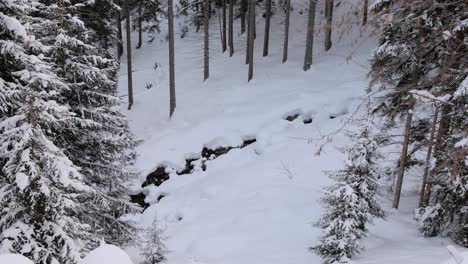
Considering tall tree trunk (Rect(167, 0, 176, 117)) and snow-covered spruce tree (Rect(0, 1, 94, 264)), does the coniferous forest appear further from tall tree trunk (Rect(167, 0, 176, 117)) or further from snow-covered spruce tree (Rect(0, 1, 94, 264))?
tall tree trunk (Rect(167, 0, 176, 117))

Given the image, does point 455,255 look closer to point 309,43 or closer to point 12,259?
point 12,259

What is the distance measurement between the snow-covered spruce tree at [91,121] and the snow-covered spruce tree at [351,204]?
5.44 metres

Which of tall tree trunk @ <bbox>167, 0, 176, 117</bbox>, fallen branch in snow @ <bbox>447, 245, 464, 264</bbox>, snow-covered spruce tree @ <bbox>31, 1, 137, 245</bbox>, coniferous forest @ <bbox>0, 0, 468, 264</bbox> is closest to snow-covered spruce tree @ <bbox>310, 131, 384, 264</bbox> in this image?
coniferous forest @ <bbox>0, 0, 468, 264</bbox>

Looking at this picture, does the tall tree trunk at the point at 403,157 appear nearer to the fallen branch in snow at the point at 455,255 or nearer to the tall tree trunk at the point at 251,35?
the fallen branch in snow at the point at 455,255

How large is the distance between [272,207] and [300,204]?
962mm

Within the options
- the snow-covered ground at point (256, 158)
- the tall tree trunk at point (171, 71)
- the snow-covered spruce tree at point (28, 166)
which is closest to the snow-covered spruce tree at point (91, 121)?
the snow-covered spruce tree at point (28, 166)

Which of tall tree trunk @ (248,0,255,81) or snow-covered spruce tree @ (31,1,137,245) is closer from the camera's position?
snow-covered spruce tree @ (31,1,137,245)

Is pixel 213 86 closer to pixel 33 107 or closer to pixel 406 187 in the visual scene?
pixel 406 187

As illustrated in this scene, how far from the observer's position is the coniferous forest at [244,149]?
4.86m

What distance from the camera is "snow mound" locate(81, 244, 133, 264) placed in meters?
1.72

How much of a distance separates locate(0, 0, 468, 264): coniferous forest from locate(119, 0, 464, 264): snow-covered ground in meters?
0.08

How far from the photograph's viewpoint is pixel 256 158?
664 inches

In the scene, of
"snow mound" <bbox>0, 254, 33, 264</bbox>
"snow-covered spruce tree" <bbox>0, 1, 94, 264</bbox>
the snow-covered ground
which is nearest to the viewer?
"snow mound" <bbox>0, 254, 33, 264</bbox>

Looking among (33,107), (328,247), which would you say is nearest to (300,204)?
(328,247)
